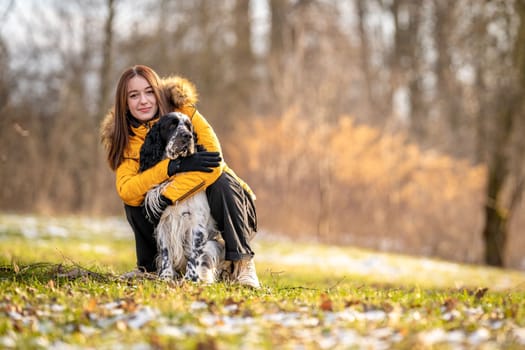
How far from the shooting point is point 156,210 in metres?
4.99

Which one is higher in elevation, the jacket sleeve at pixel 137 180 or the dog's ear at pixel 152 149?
the dog's ear at pixel 152 149

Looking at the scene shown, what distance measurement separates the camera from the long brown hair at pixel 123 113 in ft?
17.5

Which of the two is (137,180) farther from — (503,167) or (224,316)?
(503,167)

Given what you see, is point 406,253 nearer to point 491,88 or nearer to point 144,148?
point 491,88

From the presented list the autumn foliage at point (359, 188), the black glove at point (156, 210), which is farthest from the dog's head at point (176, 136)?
the autumn foliage at point (359, 188)

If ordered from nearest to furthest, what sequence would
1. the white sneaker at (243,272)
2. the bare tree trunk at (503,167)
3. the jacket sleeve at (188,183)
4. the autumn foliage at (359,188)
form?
the jacket sleeve at (188,183)
the white sneaker at (243,272)
the bare tree trunk at (503,167)
the autumn foliage at (359,188)

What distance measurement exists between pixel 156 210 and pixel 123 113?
0.92m

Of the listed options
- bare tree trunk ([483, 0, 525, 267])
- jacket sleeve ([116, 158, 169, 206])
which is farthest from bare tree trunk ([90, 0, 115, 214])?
jacket sleeve ([116, 158, 169, 206])

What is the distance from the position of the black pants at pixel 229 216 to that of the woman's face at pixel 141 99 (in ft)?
2.51

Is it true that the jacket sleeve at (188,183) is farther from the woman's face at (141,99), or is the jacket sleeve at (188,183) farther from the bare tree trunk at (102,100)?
the bare tree trunk at (102,100)

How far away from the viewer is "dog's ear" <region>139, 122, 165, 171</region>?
16.3 feet

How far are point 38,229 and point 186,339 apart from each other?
10.5 meters

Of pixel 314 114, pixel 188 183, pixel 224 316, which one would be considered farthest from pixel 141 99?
pixel 314 114

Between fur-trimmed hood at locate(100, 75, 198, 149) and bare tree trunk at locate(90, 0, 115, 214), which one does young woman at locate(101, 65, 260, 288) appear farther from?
bare tree trunk at locate(90, 0, 115, 214)
